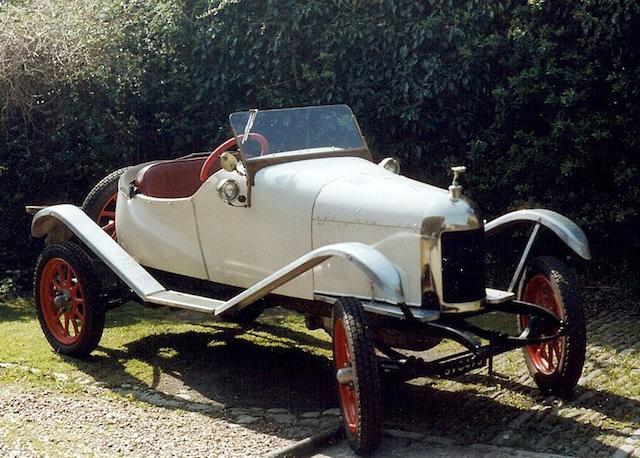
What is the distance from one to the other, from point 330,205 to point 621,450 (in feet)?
6.46

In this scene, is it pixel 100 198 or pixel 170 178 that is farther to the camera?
pixel 100 198

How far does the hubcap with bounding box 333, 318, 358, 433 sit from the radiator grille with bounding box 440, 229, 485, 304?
0.57 meters

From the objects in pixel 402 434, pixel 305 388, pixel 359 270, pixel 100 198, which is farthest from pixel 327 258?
pixel 100 198

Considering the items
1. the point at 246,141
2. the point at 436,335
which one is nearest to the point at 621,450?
the point at 436,335

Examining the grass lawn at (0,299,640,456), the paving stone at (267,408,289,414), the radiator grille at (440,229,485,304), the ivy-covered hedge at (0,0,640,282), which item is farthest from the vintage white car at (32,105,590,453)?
the ivy-covered hedge at (0,0,640,282)

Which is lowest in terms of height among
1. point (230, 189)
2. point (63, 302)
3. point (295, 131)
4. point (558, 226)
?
point (63, 302)

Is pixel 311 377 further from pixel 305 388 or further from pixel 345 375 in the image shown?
pixel 345 375

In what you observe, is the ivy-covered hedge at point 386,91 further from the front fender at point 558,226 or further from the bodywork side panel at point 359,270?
the bodywork side panel at point 359,270

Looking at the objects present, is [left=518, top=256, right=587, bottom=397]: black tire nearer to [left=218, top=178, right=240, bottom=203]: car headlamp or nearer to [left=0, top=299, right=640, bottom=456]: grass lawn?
[left=0, top=299, right=640, bottom=456]: grass lawn

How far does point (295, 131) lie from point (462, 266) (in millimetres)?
1690

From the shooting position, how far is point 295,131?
621 cm

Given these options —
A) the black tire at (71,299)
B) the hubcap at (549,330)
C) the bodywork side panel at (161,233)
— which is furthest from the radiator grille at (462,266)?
the black tire at (71,299)

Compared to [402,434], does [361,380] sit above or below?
above

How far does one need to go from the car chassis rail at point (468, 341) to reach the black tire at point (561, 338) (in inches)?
3.0
